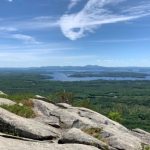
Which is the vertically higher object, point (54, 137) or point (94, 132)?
point (94, 132)

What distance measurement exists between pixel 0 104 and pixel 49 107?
680cm

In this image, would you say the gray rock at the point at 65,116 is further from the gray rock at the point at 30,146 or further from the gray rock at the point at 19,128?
the gray rock at the point at 30,146

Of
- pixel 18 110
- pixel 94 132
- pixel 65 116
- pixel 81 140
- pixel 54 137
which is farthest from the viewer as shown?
pixel 65 116

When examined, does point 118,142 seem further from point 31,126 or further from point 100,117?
point 100,117

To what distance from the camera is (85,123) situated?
22641mm

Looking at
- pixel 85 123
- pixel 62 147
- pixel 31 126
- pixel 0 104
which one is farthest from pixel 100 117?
pixel 62 147

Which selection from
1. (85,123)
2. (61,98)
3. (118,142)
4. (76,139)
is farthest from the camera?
(61,98)

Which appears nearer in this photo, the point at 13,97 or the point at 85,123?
the point at 85,123

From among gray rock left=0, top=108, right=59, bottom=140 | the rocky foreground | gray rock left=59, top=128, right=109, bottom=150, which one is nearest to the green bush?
the rocky foreground

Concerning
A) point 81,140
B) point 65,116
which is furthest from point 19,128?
point 65,116

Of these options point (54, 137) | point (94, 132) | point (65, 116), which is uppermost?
point (65, 116)

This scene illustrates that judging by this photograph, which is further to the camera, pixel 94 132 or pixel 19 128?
pixel 94 132

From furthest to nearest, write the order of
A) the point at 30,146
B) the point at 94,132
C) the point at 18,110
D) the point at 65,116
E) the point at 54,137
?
the point at 65,116
the point at 18,110
the point at 94,132
the point at 54,137
the point at 30,146

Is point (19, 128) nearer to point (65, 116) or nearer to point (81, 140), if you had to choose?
point (81, 140)
